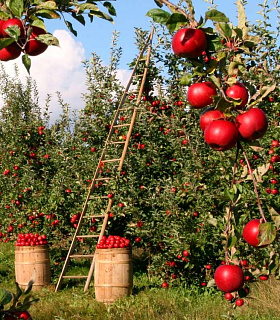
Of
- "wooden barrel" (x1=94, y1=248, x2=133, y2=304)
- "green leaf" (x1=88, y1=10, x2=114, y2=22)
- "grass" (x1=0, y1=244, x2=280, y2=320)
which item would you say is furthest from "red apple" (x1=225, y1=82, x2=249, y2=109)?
"wooden barrel" (x1=94, y1=248, x2=133, y2=304)

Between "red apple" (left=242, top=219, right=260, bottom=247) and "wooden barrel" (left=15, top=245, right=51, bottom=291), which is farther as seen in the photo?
"wooden barrel" (left=15, top=245, right=51, bottom=291)

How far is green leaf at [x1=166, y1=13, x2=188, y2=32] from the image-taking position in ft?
3.41

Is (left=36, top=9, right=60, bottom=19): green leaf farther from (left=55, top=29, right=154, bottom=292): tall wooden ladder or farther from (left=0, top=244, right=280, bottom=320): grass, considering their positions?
(left=55, top=29, right=154, bottom=292): tall wooden ladder

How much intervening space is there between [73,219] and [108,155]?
103 cm

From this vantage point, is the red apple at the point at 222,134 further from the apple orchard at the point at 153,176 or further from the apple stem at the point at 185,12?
the apple orchard at the point at 153,176

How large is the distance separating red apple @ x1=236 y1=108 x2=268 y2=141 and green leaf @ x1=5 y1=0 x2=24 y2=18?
0.51 metres

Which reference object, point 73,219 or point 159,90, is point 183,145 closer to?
point 159,90

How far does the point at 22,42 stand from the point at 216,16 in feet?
1.36

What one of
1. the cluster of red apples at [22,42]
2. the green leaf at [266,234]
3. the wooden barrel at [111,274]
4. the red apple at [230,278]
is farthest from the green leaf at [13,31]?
the wooden barrel at [111,274]

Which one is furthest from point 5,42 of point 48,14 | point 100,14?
point 100,14

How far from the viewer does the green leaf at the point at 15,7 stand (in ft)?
3.48

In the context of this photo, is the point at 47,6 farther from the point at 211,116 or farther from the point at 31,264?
the point at 31,264

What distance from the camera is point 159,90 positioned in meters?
6.94

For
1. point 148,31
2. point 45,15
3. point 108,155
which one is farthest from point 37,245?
point 45,15
